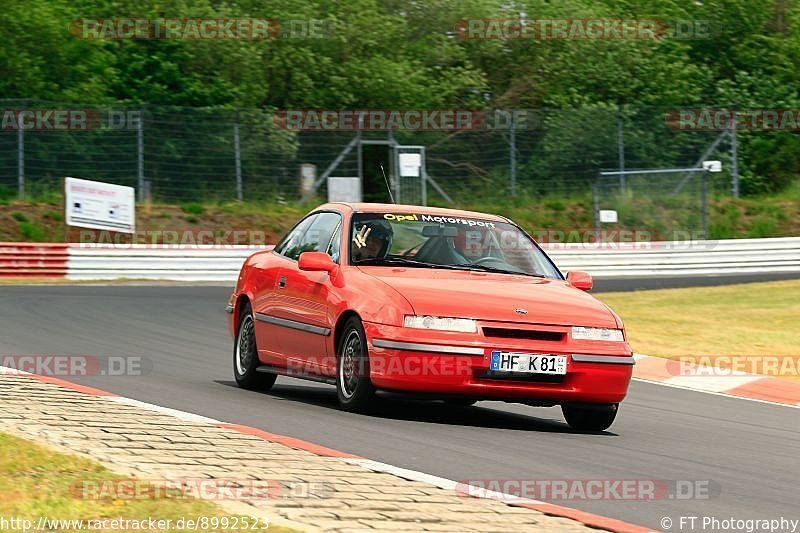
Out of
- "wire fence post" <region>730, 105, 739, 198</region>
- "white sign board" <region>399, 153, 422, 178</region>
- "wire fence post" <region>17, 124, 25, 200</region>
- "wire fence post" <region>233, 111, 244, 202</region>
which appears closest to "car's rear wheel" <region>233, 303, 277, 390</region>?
"wire fence post" <region>17, 124, 25, 200</region>

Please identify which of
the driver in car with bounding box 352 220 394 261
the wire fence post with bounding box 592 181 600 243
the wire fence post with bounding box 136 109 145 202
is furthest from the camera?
the wire fence post with bounding box 592 181 600 243

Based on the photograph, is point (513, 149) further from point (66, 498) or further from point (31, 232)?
point (66, 498)

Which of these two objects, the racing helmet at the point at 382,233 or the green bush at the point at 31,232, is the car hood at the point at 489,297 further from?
the green bush at the point at 31,232

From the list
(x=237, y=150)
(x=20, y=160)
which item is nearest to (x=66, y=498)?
(x=20, y=160)

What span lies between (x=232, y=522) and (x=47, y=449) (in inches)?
69.9

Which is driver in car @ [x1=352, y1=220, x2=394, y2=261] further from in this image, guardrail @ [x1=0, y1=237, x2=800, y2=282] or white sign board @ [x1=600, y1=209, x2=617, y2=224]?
white sign board @ [x1=600, y1=209, x2=617, y2=224]

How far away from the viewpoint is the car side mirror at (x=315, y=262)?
10305mm

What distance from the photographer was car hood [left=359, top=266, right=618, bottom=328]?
9.55 metres

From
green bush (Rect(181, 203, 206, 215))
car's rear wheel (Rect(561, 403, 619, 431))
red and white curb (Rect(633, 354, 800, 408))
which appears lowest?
red and white curb (Rect(633, 354, 800, 408))

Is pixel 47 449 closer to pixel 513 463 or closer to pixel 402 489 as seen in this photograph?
pixel 402 489

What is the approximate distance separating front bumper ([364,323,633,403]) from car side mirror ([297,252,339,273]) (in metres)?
0.81

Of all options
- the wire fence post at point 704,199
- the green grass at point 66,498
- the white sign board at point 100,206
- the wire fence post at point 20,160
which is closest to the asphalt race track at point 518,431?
the green grass at point 66,498

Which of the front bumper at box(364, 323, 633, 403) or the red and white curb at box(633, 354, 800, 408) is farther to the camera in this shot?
the red and white curb at box(633, 354, 800, 408)

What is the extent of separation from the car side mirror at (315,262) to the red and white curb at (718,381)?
4779 millimetres
